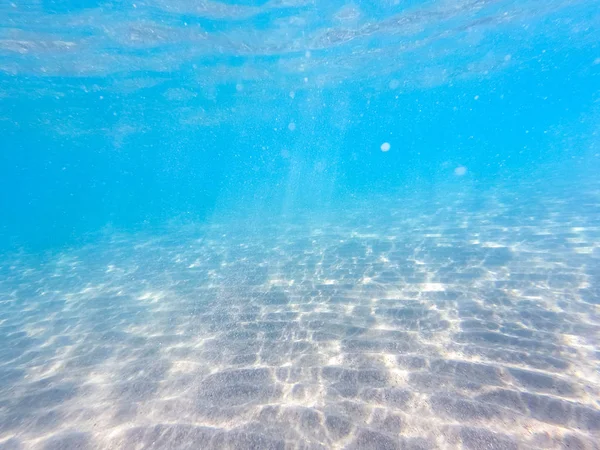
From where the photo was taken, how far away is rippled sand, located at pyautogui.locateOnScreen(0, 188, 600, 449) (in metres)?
3.61

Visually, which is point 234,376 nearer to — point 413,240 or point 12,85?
point 413,240

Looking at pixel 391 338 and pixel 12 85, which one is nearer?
pixel 391 338

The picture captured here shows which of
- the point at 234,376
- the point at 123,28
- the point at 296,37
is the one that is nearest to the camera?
the point at 234,376

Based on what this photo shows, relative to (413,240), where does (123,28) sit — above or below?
above

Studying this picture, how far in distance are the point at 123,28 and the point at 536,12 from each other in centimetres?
2823

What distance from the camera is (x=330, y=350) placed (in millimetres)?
5227

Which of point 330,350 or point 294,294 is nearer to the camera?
point 330,350

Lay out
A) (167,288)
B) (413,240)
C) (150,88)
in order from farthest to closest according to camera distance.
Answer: (150,88) < (413,240) < (167,288)

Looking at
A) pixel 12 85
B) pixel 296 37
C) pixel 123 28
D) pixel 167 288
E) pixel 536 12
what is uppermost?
pixel 536 12

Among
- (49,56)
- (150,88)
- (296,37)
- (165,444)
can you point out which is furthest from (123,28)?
(165,444)

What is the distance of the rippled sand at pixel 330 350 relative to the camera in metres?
3.61

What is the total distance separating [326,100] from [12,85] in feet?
100.0

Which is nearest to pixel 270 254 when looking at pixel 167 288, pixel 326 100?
pixel 167 288

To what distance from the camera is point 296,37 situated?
20031 mm
